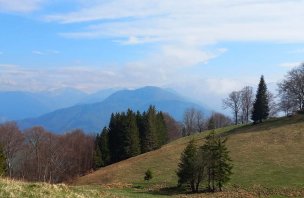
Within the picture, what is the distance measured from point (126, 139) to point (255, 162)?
117 ft

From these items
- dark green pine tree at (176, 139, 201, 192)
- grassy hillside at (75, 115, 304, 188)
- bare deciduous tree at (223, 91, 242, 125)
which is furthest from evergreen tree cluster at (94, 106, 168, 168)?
bare deciduous tree at (223, 91, 242, 125)

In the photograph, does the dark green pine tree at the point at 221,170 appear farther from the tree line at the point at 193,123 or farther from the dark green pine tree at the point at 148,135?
the tree line at the point at 193,123

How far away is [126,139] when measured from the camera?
84.9 metres

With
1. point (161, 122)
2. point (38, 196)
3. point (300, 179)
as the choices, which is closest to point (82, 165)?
point (161, 122)

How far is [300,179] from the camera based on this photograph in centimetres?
4378

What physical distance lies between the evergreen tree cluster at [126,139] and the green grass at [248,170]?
12.3 m

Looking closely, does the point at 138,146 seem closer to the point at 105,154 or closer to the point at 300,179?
the point at 105,154

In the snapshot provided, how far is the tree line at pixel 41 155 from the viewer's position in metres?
86.0

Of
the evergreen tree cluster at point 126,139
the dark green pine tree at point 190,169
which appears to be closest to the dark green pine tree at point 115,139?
the evergreen tree cluster at point 126,139

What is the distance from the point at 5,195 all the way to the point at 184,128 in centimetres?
12748

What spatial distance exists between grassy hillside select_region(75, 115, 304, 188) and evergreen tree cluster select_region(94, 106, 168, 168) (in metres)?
12.2

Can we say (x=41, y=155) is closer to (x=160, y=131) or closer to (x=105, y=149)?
(x=105, y=149)

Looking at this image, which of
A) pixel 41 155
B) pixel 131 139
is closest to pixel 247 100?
pixel 131 139

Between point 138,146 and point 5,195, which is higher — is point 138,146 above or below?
above
